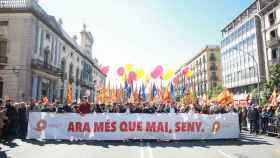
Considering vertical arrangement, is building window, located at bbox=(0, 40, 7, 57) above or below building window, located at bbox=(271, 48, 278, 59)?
below

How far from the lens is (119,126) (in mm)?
12391

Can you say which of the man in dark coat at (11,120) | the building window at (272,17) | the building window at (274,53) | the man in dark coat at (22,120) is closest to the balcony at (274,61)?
the building window at (274,53)

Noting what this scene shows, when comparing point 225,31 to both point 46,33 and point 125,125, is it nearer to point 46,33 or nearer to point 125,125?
point 46,33

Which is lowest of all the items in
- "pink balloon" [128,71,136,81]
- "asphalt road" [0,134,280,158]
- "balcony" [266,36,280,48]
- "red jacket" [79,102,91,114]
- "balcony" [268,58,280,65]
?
"asphalt road" [0,134,280,158]

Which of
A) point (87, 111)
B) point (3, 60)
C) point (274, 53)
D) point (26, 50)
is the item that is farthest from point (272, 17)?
point (87, 111)

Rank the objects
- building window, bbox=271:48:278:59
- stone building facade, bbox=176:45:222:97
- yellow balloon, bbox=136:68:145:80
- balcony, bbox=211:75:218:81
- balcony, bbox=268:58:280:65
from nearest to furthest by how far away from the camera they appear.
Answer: yellow balloon, bbox=136:68:145:80 → balcony, bbox=268:58:280:65 → building window, bbox=271:48:278:59 → stone building facade, bbox=176:45:222:97 → balcony, bbox=211:75:218:81

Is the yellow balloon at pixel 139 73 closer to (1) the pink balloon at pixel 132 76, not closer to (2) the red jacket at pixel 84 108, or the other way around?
(1) the pink balloon at pixel 132 76

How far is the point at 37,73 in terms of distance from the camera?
94.0ft

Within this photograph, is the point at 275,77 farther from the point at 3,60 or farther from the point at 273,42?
the point at 3,60

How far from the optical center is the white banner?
1232 centimetres

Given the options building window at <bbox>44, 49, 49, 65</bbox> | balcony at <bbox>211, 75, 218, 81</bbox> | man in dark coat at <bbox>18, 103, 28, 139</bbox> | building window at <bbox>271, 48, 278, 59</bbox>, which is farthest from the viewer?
balcony at <bbox>211, 75, 218, 81</bbox>

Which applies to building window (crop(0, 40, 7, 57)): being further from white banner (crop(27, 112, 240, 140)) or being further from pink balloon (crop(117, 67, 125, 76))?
white banner (crop(27, 112, 240, 140))

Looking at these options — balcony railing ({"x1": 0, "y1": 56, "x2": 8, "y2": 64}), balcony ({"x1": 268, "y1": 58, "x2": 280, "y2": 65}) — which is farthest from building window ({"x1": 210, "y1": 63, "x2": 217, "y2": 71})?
balcony railing ({"x1": 0, "y1": 56, "x2": 8, "y2": 64})

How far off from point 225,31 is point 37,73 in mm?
44627
